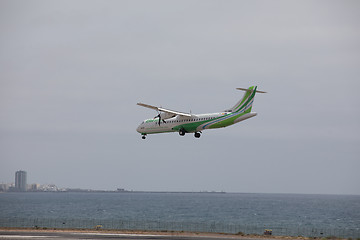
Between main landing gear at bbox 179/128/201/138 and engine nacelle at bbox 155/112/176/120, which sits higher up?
engine nacelle at bbox 155/112/176/120

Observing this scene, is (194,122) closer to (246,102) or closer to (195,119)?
(195,119)

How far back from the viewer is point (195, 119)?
7731 centimetres

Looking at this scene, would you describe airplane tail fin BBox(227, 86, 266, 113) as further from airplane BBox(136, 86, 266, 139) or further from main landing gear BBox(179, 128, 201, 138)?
main landing gear BBox(179, 128, 201, 138)

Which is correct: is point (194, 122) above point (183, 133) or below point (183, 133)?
above

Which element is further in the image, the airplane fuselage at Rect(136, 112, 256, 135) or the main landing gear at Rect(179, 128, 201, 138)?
the main landing gear at Rect(179, 128, 201, 138)

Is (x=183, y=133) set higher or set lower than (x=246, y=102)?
lower

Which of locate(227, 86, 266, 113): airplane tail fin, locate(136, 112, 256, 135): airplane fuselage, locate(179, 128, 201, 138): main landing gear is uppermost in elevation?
locate(227, 86, 266, 113): airplane tail fin

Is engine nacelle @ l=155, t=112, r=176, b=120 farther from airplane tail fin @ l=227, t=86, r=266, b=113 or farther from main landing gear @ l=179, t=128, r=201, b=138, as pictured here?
airplane tail fin @ l=227, t=86, r=266, b=113

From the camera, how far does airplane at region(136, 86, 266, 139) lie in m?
73.0

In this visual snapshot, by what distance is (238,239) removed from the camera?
70.1 metres

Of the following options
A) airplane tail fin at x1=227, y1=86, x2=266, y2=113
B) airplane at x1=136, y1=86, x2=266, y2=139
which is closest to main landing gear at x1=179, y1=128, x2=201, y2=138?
airplane at x1=136, y1=86, x2=266, y2=139

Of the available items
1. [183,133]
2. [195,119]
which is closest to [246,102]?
[195,119]

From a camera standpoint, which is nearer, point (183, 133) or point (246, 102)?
point (246, 102)

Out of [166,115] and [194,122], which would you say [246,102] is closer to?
[194,122]
